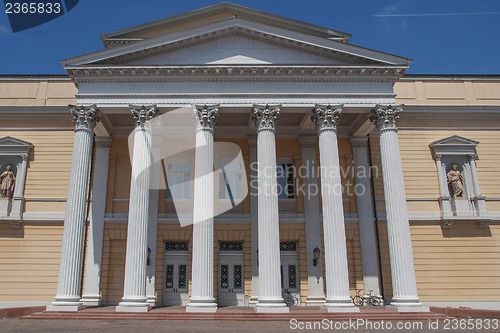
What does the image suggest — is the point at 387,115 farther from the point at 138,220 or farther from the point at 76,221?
the point at 76,221

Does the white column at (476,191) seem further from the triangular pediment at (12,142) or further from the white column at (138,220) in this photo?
the triangular pediment at (12,142)

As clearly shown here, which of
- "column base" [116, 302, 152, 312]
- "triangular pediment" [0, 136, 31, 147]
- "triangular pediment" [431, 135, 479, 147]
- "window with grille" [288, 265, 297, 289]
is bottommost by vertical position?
"column base" [116, 302, 152, 312]

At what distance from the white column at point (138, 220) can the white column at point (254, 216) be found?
538 cm

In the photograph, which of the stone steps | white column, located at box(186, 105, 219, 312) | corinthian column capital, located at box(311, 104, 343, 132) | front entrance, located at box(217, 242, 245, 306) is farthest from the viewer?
front entrance, located at box(217, 242, 245, 306)

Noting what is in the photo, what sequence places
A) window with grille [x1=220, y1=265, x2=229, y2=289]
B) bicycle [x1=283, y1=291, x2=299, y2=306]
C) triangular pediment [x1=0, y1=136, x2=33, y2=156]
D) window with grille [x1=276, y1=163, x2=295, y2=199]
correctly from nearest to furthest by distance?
bicycle [x1=283, y1=291, x2=299, y2=306], window with grille [x1=220, y1=265, x2=229, y2=289], triangular pediment [x1=0, y1=136, x2=33, y2=156], window with grille [x1=276, y1=163, x2=295, y2=199]

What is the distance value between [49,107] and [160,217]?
26.6ft

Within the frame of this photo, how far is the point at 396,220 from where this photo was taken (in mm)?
17750

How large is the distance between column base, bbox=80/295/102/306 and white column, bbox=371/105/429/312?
12.8 metres

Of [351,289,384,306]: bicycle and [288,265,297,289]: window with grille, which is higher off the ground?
[288,265,297,289]: window with grille

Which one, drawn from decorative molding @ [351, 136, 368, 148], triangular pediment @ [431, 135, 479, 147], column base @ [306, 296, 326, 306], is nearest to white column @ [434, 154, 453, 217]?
triangular pediment @ [431, 135, 479, 147]

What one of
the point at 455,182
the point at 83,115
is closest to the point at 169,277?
the point at 83,115

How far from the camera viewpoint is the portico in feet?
55.9

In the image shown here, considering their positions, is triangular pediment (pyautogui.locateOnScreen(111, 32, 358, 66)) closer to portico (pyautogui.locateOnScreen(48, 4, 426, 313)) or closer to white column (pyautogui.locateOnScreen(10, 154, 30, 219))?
portico (pyautogui.locateOnScreen(48, 4, 426, 313))

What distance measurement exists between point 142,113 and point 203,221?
531 centimetres
